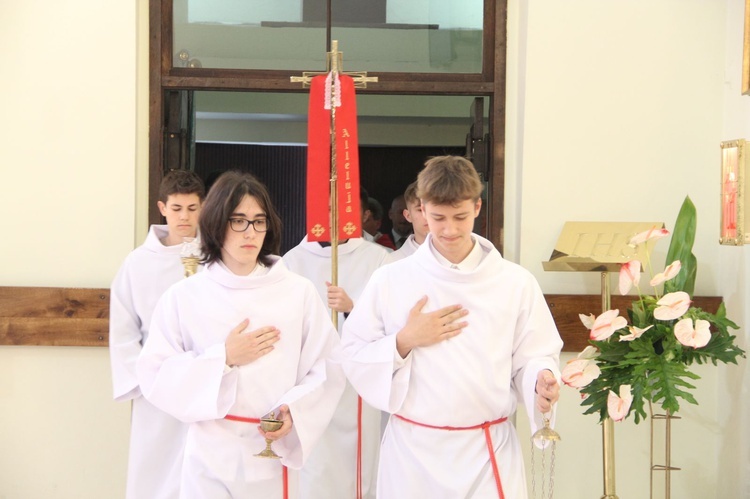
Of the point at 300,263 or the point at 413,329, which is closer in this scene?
the point at 413,329

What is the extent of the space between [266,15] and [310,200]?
1.40m

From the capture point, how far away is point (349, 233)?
5062 millimetres

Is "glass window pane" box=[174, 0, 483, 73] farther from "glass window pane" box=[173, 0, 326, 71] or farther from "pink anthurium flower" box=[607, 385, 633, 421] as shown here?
"pink anthurium flower" box=[607, 385, 633, 421]

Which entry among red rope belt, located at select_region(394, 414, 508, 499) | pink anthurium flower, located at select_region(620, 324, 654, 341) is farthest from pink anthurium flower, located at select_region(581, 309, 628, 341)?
red rope belt, located at select_region(394, 414, 508, 499)

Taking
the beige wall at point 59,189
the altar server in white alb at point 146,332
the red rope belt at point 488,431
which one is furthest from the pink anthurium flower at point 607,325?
the beige wall at point 59,189

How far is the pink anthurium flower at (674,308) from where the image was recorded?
424 cm

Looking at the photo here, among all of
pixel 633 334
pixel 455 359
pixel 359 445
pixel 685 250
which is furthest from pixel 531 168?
Result: pixel 455 359

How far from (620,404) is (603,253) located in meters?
0.99

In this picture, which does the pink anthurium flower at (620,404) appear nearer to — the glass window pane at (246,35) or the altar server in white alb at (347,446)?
the altar server in white alb at (347,446)

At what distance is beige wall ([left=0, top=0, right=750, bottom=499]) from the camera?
547 centimetres

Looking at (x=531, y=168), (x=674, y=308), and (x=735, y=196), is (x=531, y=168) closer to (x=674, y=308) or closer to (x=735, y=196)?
(x=735, y=196)

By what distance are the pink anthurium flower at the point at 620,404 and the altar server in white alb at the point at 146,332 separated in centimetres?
197

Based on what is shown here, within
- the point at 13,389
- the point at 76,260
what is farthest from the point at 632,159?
the point at 13,389

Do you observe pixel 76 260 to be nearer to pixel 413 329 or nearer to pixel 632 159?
pixel 413 329
